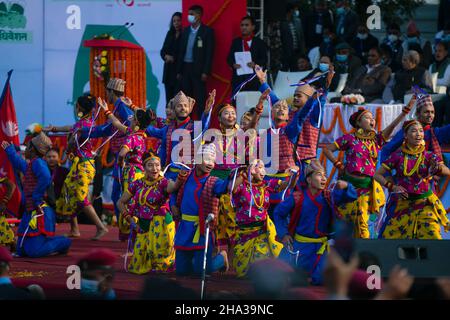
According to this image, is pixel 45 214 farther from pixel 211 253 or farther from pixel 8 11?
pixel 8 11

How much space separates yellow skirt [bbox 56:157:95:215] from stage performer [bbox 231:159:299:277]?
340 cm

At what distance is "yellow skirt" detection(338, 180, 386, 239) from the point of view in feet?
33.8

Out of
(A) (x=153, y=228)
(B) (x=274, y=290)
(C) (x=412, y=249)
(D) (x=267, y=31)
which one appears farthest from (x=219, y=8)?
(B) (x=274, y=290)

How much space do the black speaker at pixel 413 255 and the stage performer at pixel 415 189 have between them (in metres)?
3.19

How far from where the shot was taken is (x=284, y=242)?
358 inches

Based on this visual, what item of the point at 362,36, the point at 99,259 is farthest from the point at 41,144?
the point at 99,259

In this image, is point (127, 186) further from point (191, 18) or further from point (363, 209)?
point (191, 18)

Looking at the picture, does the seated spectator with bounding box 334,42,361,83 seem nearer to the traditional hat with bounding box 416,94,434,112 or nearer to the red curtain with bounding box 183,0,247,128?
the red curtain with bounding box 183,0,247,128

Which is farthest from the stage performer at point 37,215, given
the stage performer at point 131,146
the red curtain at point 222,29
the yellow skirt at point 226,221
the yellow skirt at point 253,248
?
the red curtain at point 222,29

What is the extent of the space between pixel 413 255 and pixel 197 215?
12.6ft

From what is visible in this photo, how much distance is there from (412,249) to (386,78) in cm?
826

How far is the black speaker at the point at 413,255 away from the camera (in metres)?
5.95

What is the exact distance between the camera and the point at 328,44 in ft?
51.1

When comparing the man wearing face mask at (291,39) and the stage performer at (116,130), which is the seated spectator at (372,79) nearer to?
the man wearing face mask at (291,39)
